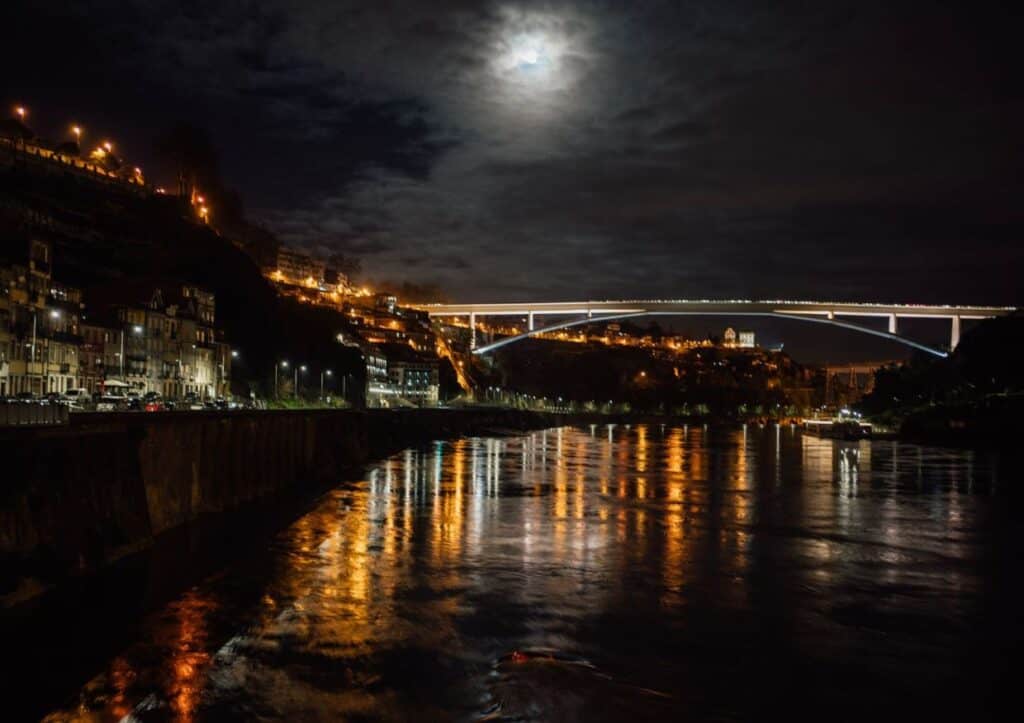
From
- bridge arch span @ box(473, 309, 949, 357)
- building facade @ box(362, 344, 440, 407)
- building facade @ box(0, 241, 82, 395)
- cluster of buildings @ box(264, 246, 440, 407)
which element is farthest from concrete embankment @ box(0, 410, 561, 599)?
bridge arch span @ box(473, 309, 949, 357)

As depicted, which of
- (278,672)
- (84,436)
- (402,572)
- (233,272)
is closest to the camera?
(278,672)

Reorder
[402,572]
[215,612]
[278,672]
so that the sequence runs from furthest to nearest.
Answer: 1. [402,572]
2. [215,612]
3. [278,672]

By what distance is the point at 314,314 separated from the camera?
404 feet

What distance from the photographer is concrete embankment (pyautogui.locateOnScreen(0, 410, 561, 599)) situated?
14836 millimetres

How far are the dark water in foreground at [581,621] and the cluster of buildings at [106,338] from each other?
3826 cm

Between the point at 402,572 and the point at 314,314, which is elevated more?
the point at 314,314

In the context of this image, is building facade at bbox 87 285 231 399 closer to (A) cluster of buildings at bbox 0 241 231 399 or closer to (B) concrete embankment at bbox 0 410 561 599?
(A) cluster of buildings at bbox 0 241 231 399

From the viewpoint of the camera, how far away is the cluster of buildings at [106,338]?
57812 mm

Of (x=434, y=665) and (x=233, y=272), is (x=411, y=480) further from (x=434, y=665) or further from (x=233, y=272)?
(x=233, y=272)

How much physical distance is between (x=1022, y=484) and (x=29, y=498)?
156 feet

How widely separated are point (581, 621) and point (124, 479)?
36.0 feet

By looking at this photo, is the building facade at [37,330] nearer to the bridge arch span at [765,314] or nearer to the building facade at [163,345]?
the building facade at [163,345]

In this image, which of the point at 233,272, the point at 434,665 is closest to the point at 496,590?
the point at 434,665

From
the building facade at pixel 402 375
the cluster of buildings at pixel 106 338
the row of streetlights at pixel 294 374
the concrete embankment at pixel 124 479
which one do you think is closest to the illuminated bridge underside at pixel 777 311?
the building facade at pixel 402 375
